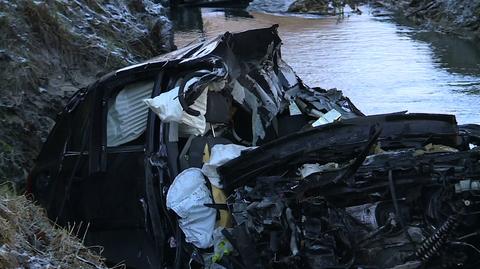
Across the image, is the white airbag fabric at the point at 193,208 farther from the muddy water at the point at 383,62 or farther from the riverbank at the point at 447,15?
the riverbank at the point at 447,15

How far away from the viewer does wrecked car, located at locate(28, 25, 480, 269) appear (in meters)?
3.49

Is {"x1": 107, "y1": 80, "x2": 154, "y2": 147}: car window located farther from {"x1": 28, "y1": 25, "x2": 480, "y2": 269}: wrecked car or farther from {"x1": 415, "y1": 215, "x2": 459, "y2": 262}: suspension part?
{"x1": 415, "y1": 215, "x2": 459, "y2": 262}: suspension part

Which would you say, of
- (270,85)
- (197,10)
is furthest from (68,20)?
(197,10)

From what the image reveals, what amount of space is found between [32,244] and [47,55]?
503cm

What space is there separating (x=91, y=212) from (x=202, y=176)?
1063 millimetres

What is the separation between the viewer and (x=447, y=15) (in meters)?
21.1

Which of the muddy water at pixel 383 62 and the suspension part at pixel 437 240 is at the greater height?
the suspension part at pixel 437 240

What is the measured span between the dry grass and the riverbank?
15871 mm

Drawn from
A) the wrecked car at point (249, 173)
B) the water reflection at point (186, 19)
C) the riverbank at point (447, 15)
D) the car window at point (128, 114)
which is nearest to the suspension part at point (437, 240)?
the wrecked car at point (249, 173)

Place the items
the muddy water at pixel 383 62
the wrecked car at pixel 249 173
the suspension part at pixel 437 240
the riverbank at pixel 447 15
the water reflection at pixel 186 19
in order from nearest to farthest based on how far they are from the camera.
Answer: the suspension part at pixel 437 240 < the wrecked car at pixel 249 173 < the muddy water at pixel 383 62 < the riverbank at pixel 447 15 < the water reflection at pixel 186 19

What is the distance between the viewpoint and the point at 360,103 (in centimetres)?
1171

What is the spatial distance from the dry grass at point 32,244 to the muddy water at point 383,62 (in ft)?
25.0

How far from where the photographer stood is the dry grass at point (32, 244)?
336 cm

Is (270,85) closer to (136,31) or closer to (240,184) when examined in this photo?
(240,184)
